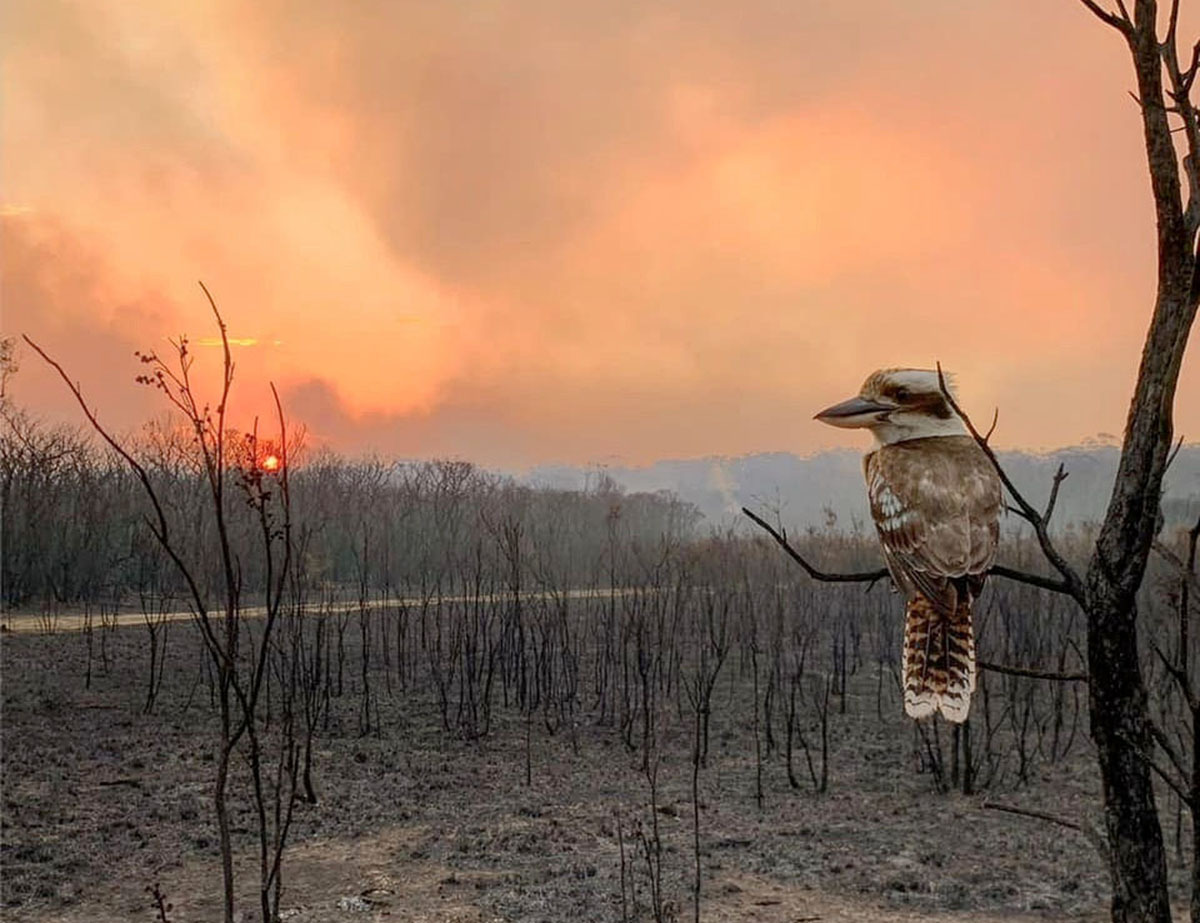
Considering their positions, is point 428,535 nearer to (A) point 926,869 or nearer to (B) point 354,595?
(B) point 354,595

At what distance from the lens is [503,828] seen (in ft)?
32.0

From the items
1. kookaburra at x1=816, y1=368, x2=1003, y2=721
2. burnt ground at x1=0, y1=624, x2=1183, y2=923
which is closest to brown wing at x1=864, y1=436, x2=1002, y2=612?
kookaburra at x1=816, y1=368, x2=1003, y2=721

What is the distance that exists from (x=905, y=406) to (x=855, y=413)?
0.46 feet

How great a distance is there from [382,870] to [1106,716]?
8.40 metres

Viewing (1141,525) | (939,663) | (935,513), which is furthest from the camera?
(1141,525)

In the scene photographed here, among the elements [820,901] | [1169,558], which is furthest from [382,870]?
[1169,558]

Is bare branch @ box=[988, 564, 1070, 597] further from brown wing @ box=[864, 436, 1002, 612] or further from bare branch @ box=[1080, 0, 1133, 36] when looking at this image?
bare branch @ box=[1080, 0, 1133, 36]

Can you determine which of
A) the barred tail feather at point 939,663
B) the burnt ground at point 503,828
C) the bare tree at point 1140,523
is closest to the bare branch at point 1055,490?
the bare tree at point 1140,523

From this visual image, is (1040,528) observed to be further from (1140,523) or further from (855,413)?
(855,413)

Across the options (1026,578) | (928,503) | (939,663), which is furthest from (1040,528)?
(939,663)

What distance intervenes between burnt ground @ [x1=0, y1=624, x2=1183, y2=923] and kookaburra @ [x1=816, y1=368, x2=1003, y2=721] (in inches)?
254

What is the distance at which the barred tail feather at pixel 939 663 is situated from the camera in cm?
100

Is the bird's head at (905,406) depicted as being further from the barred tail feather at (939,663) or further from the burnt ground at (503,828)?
the burnt ground at (503,828)

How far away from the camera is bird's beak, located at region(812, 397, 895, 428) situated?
1.09 meters
